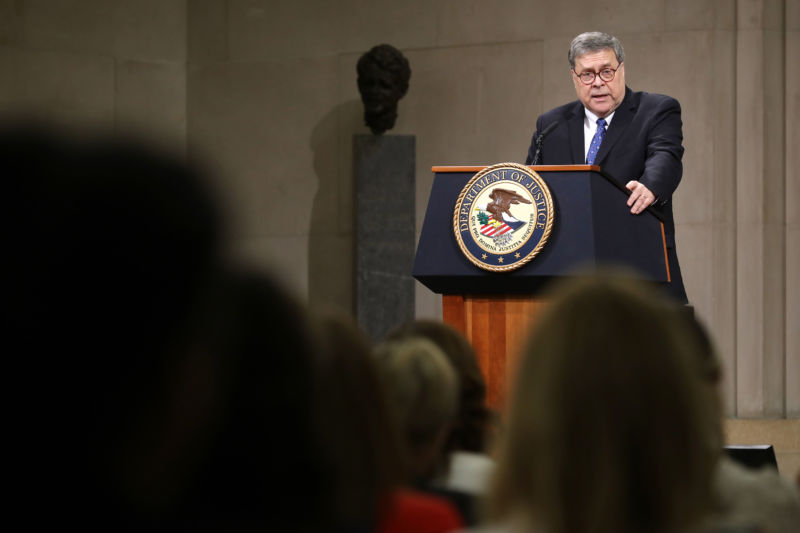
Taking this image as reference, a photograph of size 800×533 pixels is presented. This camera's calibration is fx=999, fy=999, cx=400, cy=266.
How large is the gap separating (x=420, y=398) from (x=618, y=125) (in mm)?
2684

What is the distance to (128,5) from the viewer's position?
787cm

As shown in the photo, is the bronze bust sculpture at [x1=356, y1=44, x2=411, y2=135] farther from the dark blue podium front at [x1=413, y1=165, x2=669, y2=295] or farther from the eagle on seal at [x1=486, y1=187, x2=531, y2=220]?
the eagle on seal at [x1=486, y1=187, x2=531, y2=220]

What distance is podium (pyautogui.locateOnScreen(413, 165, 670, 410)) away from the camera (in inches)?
132

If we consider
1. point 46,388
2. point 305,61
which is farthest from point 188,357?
point 305,61

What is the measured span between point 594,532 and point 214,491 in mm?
521

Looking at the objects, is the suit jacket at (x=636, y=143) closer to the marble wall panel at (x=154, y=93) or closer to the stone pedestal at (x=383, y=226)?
the stone pedestal at (x=383, y=226)

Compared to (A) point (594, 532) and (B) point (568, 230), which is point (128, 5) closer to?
(B) point (568, 230)

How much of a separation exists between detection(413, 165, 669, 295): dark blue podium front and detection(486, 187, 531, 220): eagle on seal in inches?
4.7

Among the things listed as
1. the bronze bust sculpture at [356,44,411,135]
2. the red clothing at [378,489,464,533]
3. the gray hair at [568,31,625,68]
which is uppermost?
the bronze bust sculpture at [356,44,411,135]

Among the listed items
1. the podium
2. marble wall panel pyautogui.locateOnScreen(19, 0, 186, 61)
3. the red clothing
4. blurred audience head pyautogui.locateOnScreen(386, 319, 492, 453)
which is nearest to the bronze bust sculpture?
marble wall panel pyautogui.locateOnScreen(19, 0, 186, 61)

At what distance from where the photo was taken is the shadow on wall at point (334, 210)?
770cm

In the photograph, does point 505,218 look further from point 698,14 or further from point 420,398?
point 698,14

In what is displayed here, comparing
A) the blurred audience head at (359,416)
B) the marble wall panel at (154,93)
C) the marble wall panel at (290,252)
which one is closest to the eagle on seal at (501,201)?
the blurred audience head at (359,416)

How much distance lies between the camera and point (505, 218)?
3.42 metres
